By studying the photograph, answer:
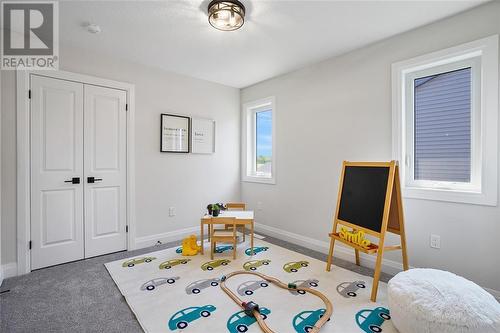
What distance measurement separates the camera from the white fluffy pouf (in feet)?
4.48

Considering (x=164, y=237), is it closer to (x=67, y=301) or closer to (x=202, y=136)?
(x=67, y=301)

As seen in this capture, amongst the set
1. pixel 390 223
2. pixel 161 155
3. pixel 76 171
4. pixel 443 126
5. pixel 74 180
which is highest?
pixel 443 126

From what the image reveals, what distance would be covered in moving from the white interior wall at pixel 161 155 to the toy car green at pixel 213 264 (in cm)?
108

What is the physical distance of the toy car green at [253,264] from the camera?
262 centimetres

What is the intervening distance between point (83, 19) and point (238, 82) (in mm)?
2269

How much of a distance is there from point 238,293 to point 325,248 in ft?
4.75

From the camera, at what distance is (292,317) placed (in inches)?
70.6

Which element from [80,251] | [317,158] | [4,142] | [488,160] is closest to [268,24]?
[317,158]

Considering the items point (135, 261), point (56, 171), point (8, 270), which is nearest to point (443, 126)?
point (135, 261)

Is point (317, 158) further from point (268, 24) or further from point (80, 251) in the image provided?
point (80, 251)

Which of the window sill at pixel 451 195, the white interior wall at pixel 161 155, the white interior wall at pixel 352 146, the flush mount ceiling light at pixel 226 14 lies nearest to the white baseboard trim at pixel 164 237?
the white interior wall at pixel 161 155

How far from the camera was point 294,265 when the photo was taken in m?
2.70

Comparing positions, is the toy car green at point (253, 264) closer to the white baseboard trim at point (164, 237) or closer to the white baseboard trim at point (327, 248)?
the white baseboard trim at point (327, 248)

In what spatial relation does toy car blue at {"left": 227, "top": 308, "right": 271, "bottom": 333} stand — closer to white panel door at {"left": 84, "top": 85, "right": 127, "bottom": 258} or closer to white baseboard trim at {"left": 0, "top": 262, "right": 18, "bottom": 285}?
white panel door at {"left": 84, "top": 85, "right": 127, "bottom": 258}
